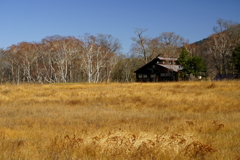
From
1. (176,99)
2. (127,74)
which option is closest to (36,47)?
(127,74)

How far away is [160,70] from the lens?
175 ft

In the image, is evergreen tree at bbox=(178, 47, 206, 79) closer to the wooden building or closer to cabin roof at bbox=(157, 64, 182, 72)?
the wooden building

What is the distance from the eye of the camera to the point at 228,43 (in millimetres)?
55688

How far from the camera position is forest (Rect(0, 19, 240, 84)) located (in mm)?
55350

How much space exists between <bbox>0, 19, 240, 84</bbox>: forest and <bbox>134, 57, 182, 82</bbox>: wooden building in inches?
266

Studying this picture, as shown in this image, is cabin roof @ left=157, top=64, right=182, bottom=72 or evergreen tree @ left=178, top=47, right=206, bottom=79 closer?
evergreen tree @ left=178, top=47, right=206, bottom=79

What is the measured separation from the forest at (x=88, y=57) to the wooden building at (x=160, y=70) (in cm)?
676

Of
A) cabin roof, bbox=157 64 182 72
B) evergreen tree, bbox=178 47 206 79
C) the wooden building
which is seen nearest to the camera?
evergreen tree, bbox=178 47 206 79

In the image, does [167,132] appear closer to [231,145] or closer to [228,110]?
[231,145]

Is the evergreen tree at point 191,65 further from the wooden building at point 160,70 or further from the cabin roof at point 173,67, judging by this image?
the cabin roof at point 173,67

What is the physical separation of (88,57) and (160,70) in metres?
15.3

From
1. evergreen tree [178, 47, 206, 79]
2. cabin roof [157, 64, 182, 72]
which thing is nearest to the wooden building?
cabin roof [157, 64, 182, 72]

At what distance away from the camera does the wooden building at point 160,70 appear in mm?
51281

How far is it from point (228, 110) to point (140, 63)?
57.2 m
